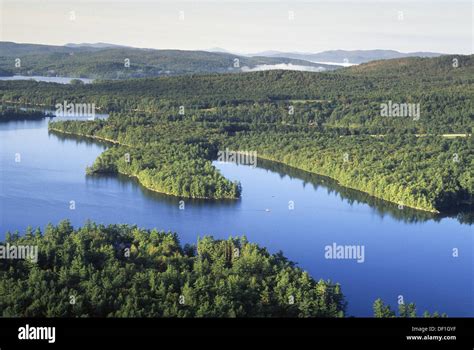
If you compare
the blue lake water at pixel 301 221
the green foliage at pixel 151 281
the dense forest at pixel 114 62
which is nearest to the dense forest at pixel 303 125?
the blue lake water at pixel 301 221

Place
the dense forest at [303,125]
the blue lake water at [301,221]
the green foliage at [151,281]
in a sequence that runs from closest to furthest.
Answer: the green foliage at [151,281], the blue lake water at [301,221], the dense forest at [303,125]

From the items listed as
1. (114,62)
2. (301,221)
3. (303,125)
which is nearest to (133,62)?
(114,62)

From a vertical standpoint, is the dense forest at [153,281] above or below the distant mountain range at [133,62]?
below

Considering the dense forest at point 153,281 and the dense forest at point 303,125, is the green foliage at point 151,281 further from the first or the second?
the dense forest at point 303,125

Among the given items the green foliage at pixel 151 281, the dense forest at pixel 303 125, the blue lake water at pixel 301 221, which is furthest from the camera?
the dense forest at pixel 303 125

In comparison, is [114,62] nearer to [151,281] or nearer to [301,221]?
[301,221]
